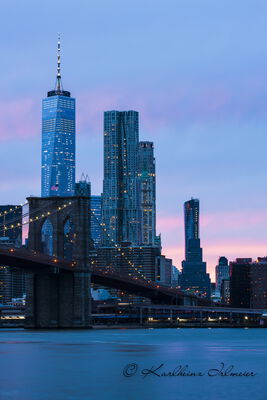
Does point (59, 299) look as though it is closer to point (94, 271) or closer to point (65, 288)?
point (65, 288)

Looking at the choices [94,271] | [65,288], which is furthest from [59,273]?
[94,271]

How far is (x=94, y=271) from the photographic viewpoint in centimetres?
11362

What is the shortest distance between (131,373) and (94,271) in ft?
→ 214

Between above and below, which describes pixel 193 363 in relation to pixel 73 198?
below

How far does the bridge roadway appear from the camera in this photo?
Answer: 97.2m

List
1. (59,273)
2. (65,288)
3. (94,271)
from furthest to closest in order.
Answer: (94,271) < (65,288) < (59,273)

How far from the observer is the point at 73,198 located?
114562mm

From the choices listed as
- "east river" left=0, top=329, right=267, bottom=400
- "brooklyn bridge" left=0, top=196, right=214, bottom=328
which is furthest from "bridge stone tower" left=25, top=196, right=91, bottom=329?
"east river" left=0, top=329, right=267, bottom=400

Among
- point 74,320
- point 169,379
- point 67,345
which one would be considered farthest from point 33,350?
point 74,320

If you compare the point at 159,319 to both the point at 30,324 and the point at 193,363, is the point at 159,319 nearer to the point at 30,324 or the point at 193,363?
the point at 30,324

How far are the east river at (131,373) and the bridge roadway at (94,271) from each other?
2589 cm

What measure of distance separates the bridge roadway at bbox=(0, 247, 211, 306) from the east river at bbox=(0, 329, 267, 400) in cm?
2589

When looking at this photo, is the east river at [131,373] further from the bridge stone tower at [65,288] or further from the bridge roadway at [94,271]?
the bridge stone tower at [65,288]

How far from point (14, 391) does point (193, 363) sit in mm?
16889
